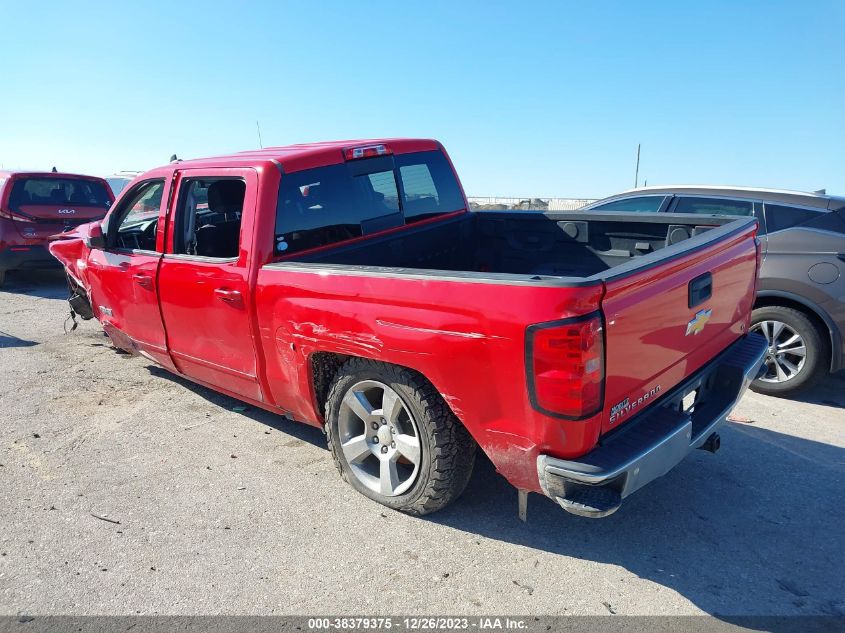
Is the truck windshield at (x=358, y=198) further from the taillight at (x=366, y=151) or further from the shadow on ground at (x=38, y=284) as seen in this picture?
the shadow on ground at (x=38, y=284)

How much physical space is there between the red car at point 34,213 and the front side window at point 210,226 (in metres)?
6.44

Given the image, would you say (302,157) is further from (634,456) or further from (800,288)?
(800,288)

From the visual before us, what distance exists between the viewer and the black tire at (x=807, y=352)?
4863 millimetres

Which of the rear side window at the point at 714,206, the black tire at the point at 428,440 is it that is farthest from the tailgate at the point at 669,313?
the rear side window at the point at 714,206

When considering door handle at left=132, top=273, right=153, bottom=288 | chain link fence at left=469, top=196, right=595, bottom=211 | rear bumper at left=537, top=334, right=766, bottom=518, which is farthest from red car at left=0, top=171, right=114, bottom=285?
chain link fence at left=469, top=196, right=595, bottom=211

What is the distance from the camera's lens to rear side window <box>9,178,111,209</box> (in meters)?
9.22

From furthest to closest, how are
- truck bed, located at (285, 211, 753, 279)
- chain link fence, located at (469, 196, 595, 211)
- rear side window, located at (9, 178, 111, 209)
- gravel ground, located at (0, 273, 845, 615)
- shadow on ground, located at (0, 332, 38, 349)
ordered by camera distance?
1. chain link fence, located at (469, 196, 595, 211)
2. rear side window, located at (9, 178, 111, 209)
3. shadow on ground, located at (0, 332, 38, 349)
4. truck bed, located at (285, 211, 753, 279)
5. gravel ground, located at (0, 273, 845, 615)

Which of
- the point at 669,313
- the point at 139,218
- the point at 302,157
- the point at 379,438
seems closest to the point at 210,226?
the point at 302,157

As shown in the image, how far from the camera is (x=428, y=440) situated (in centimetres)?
297

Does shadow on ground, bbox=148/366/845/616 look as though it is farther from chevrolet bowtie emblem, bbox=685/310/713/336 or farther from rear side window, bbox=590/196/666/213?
rear side window, bbox=590/196/666/213

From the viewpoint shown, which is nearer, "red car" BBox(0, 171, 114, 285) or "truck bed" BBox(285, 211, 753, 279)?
"truck bed" BBox(285, 211, 753, 279)

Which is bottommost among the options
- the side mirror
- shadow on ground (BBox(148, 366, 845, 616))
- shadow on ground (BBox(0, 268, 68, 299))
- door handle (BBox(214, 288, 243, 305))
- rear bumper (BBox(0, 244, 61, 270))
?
shadow on ground (BBox(148, 366, 845, 616))

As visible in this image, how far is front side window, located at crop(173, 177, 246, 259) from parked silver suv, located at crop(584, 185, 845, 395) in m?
4.16

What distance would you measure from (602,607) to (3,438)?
165 inches
